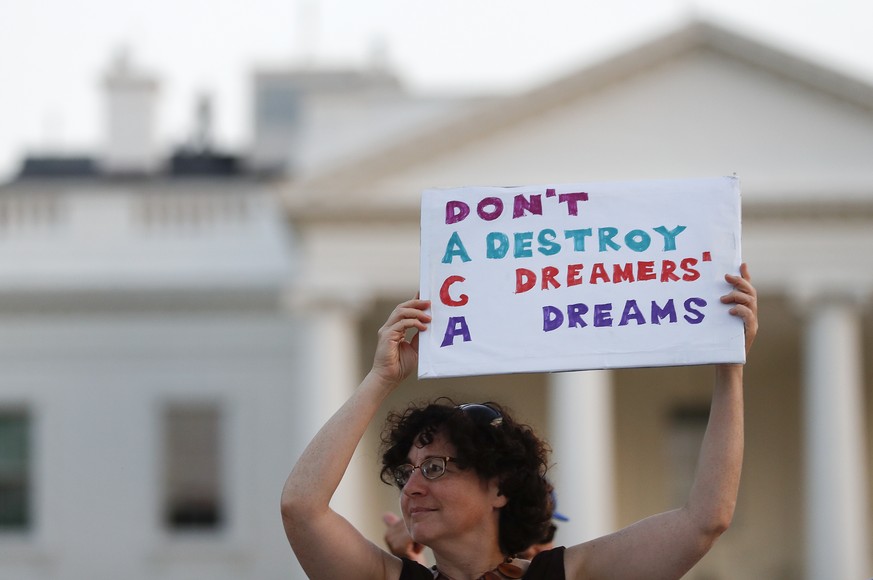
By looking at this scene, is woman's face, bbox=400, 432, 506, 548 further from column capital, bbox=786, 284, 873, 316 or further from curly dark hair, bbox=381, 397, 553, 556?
column capital, bbox=786, 284, 873, 316

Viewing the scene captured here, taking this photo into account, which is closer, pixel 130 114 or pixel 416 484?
pixel 416 484

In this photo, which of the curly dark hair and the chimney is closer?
the curly dark hair

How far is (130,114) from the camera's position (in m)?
28.8

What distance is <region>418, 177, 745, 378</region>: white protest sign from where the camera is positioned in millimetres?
3900

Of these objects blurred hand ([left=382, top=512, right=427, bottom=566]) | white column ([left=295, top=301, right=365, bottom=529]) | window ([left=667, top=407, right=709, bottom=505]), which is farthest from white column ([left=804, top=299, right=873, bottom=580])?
blurred hand ([left=382, top=512, right=427, bottom=566])

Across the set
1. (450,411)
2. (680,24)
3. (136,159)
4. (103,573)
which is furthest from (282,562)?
(450,411)

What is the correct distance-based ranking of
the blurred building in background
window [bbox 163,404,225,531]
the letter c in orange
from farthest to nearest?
window [bbox 163,404,225,531]
the blurred building in background
the letter c in orange

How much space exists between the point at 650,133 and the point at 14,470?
32.8 ft

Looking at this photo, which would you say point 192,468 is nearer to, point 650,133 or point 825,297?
point 650,133

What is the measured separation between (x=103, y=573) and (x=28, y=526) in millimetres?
1322

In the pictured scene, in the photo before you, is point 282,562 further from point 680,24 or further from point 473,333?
point 473,333

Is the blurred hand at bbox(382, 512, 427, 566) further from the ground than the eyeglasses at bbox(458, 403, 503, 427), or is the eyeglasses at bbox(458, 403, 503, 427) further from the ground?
the eyeglasses at bbox(458, 403, 503, 427)

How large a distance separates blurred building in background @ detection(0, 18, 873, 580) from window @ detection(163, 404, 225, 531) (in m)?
0.03

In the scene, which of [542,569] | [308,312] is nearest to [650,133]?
[308,312]
